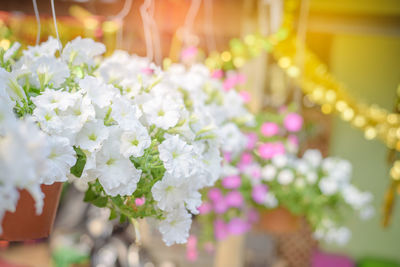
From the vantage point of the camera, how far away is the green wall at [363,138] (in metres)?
5.32

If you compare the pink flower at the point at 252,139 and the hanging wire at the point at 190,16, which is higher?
the hanging wire at the point at 190,16

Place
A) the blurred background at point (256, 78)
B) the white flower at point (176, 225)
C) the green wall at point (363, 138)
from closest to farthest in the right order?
1. the white flower at point (176, 225)
2. the blurred background at point (256, 78)
3. the green wall at point (363, 138)

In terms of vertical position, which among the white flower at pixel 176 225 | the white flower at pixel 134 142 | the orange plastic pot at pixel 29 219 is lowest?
the orange plastic pot at pixel 29 219

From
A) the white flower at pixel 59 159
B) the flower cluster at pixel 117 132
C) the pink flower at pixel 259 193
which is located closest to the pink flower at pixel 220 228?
the pink flower at pixel 259 193

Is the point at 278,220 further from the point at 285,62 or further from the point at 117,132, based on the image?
the point at 117,132

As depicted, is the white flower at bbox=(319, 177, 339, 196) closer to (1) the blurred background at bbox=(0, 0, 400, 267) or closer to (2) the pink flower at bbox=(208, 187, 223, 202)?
(2) the pink flower at bbox=(208, 187, 223, 202)

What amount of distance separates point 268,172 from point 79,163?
5.01ft

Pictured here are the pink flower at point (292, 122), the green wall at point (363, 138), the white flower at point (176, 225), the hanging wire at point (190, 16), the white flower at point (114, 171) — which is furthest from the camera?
the green wall at point (363, 138)

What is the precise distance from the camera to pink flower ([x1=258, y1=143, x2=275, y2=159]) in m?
2.19

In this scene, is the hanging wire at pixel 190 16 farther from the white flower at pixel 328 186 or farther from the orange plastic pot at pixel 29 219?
the orange plastic pot at pixel 29 219

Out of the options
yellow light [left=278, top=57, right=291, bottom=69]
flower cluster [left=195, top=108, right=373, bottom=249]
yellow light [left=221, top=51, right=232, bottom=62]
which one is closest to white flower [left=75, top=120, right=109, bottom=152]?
flower cluster [left=195, top=108, right=373, bottom=249]

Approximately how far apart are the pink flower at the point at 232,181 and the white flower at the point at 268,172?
13 cm

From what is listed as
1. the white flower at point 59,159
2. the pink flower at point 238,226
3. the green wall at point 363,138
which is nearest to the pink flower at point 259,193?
the pink flower at point 238,226

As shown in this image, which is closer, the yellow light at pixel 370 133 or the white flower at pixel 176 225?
the white flower at pixel 176 225
